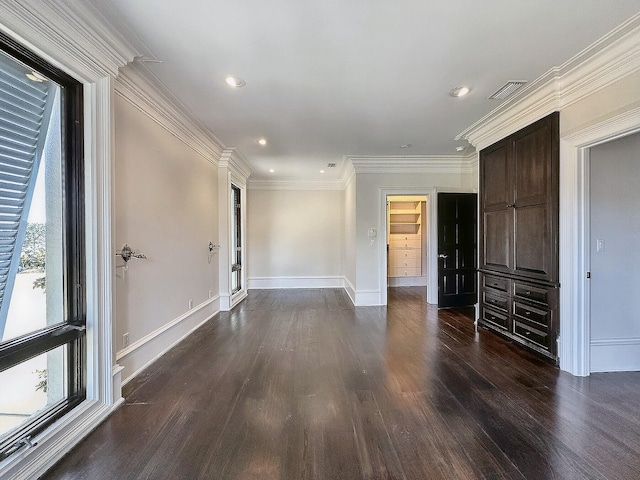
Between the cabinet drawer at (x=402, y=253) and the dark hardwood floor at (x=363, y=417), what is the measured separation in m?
4.24

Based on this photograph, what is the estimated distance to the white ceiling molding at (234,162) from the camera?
4855 millimetres

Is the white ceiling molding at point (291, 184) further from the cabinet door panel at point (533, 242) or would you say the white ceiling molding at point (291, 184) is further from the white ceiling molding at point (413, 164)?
the cabinet door panel at point (533, 242)

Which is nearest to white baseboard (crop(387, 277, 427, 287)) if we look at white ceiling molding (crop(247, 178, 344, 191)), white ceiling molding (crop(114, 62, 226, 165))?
white ceiling molding (crop(247, 178, 344, 191))

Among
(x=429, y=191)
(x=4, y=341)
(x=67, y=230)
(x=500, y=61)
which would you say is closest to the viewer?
(x=4, y=341)

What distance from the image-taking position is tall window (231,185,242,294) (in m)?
5.49

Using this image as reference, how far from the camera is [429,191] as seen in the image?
5449 millimetres

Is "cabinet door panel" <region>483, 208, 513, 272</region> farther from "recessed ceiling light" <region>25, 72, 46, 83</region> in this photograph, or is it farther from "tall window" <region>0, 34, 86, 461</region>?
"recessed ceiling light" <region>25, 72, 46, 83</region>

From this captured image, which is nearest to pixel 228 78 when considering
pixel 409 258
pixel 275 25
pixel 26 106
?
pixel 275 25

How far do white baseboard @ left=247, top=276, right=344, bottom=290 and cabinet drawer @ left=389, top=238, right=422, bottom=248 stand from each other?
1.64 meters

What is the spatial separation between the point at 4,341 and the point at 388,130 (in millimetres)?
4061

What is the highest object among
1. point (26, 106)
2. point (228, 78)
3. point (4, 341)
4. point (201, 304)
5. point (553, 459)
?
point (228, 78)

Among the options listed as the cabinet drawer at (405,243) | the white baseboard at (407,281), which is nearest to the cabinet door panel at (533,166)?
the cabinet drawer at (405,243)

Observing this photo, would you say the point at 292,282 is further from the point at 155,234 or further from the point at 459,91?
the point at 459,91

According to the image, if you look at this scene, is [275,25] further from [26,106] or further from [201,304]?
[201,304]
